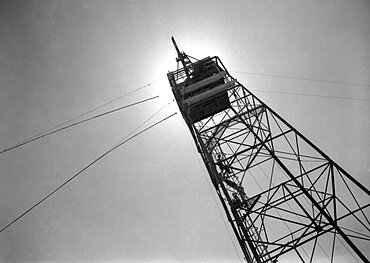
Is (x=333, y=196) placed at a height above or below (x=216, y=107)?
below

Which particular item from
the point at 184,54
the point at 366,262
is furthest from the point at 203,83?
the point at 366,262

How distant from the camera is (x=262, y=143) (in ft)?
30.9

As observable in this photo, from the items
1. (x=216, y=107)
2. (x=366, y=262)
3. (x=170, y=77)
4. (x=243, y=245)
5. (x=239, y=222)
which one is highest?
(x=170, y=77)

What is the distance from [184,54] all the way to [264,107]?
616 centimetres

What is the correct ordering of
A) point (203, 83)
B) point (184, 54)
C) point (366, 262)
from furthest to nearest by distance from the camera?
point (184, 54) < point (203, 83) < point (366, 262)

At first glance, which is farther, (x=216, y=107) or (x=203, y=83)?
(x=216, y=107)

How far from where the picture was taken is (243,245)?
25.9ft

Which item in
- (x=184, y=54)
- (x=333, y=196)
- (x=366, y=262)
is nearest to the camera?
(x=366, y=262)

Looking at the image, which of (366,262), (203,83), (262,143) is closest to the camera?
(366,262)

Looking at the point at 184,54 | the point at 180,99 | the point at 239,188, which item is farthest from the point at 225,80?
the point at 239,188

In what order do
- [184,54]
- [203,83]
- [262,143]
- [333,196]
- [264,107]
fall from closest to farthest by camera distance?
A: [333,196], [262,143], [264,107], [203,83], [184,54]

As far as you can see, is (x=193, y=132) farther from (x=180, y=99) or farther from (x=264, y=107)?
(x=264, y=107)

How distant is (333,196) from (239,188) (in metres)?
4.02

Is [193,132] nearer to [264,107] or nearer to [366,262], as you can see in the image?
[264,107]
